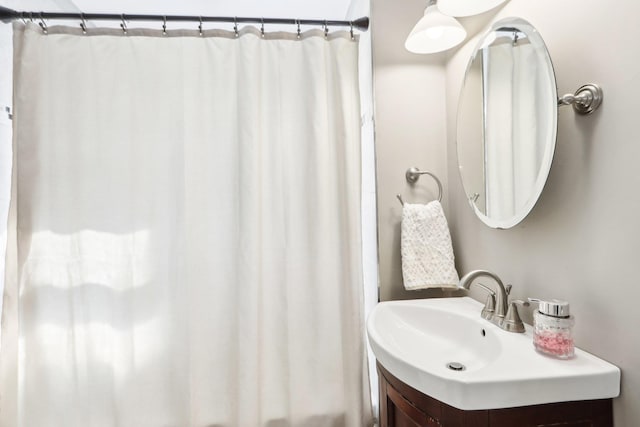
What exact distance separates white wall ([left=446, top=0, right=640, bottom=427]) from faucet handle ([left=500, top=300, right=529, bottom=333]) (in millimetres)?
100

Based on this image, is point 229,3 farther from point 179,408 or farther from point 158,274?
point 179,408

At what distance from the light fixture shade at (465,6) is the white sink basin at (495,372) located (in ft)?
3.42

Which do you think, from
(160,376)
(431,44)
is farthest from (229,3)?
(160,376)

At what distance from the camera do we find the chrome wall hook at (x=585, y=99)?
0.75 metres

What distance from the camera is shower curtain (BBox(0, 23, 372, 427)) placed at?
50.4 inches

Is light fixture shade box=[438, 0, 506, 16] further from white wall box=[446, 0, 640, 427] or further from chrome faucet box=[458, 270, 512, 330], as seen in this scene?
chrome faucet box=[458, 270, 512, 330]

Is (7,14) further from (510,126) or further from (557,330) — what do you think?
(557,330)

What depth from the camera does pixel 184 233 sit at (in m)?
1.32

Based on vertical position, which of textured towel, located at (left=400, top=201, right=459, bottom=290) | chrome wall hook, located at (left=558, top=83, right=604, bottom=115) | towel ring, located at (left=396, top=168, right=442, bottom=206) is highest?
chrome wall hook, located at (left=558, top=83, right=604, bottom=115)

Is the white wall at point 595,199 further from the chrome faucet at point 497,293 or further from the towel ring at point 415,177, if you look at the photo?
the towel ring at point 415,177

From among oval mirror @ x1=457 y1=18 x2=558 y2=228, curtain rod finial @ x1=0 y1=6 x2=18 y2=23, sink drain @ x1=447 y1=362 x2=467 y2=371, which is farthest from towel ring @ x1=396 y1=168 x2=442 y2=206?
curtain rod finial @ x1=0 y1=6 x2=18 y2=23

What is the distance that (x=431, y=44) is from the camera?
1.23 m

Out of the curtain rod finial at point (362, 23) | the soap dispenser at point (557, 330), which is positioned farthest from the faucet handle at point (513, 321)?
the curtain rod finial at point (362, 23)

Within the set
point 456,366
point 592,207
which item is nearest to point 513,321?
point 456,366
